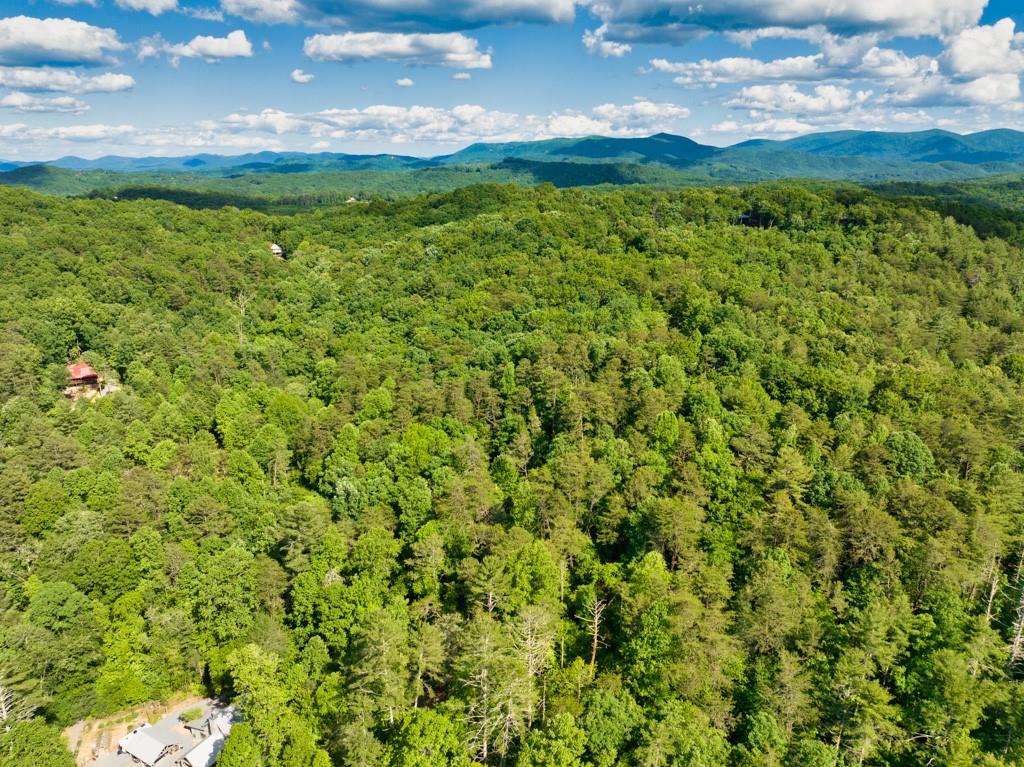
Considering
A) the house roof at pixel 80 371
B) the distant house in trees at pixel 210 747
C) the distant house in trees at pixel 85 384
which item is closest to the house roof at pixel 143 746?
the distant house in trees at pixel 210 747

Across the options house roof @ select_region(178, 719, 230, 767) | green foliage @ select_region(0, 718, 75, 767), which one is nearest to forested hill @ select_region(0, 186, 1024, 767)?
green foliage @ select_region(0, 718, 75, 767)

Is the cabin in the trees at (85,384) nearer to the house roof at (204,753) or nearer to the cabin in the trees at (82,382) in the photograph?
the cabin in the trees at (82,382)

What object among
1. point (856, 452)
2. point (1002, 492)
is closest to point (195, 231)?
point (856, 452)

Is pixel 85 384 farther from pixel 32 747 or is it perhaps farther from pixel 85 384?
pixel 32 747

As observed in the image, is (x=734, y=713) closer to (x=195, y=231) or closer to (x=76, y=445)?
(x=76, y=445)

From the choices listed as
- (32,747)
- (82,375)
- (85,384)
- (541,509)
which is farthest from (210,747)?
(85,384)

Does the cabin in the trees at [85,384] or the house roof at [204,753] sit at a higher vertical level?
the cabin in the trees at [85,384]

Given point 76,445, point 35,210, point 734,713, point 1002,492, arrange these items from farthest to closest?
point 35,210
point 76,445
point 1002,492
point 734,713
